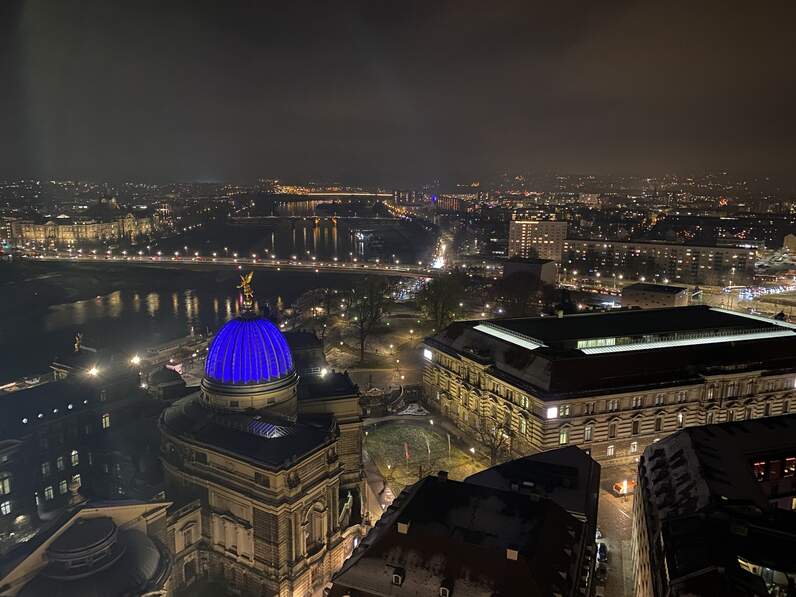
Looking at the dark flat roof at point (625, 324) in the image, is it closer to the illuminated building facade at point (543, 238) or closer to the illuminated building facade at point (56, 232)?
the illuminated building facade at point (543, 238)

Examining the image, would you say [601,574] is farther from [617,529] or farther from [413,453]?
[413,453]

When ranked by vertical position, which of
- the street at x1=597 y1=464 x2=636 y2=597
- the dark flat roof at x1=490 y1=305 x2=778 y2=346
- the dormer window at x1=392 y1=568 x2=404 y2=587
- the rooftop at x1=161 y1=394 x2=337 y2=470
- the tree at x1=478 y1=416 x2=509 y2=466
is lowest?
the street at x1=597 y1=464 x2=636 y2=597

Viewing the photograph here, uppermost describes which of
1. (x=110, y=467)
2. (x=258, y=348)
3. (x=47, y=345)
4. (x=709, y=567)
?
(x=258, y=348)

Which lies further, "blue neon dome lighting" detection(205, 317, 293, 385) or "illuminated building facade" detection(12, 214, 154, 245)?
"illuminated building facade" detection(12, 214, 154, 245)

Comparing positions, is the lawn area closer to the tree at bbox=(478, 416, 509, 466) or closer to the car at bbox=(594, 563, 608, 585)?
the tree at bbox=(478, 416, 509, 466)

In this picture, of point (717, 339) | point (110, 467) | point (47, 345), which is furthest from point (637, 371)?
point (47, 345)

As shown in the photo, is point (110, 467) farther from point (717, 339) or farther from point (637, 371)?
point (717, 339)

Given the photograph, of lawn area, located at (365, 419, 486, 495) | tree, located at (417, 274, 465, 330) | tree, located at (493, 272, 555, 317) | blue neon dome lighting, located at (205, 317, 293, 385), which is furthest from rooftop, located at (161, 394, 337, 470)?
tree, located at (493, 272, 555, 317)
